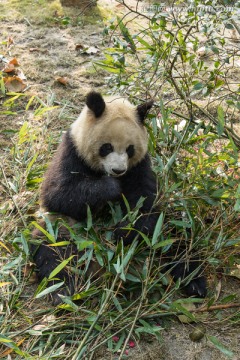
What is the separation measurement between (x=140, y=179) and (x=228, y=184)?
63 cm

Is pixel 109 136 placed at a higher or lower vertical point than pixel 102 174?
higher

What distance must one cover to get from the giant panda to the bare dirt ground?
38 cm

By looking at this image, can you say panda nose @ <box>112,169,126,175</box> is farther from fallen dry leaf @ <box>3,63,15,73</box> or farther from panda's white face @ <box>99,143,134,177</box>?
fallen dry leaf @ <box>3,63,15,73</box>

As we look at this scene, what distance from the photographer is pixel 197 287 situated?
3.42 m

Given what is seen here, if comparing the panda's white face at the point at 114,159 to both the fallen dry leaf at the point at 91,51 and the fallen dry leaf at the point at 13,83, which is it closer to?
the fallen dry leaf at the point at 13,83

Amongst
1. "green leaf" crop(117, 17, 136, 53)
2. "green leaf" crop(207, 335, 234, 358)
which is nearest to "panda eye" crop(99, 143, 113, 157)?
"green leaf" crop(117, 17, 136, 53)

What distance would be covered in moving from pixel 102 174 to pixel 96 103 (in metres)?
0.52

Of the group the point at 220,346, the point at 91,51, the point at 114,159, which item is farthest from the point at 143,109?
the point at 91,51

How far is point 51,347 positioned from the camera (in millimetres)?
2906

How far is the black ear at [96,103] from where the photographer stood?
11.7ft

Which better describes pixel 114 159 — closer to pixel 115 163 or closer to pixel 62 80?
pixel 115 163

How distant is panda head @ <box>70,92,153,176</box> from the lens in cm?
358

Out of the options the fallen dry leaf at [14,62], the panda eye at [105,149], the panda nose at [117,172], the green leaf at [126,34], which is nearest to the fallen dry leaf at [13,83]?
the fallen dry leaf at [14,62]

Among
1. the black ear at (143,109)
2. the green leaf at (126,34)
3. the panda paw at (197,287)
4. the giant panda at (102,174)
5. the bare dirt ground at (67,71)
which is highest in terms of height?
the green leaf at (126,34)
